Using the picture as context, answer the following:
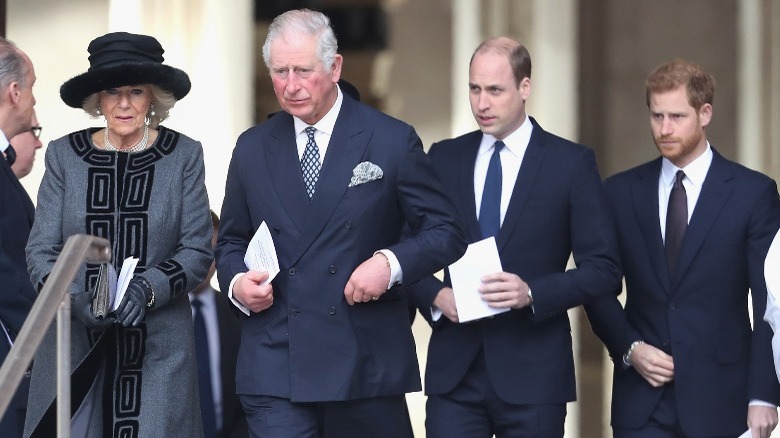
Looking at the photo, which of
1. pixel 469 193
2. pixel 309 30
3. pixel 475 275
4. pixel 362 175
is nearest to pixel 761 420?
pixel 475 275

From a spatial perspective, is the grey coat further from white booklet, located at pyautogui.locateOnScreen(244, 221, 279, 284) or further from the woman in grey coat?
white booklet, located at pyautogui.locateOnScreen(244, 221, 279, 284)

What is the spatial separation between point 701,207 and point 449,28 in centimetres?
332

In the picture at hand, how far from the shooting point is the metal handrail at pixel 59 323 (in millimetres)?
4805

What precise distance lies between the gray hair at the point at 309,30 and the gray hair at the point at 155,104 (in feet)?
1.63

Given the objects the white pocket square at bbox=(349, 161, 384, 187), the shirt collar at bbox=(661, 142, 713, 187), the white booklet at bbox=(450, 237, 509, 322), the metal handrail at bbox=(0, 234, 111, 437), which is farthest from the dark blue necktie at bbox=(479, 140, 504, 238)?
the metal handrail at bbox=(0, 234, 111, 437)

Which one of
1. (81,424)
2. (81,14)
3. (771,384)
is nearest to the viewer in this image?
(81,424)

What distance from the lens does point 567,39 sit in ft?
31.4

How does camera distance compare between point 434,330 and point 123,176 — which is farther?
point 434,330

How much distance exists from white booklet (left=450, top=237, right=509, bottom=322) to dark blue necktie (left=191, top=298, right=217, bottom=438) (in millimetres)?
1856

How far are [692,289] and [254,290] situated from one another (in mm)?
1741

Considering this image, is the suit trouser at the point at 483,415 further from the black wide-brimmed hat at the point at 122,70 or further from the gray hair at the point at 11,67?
the gray hair at the point at 11,67

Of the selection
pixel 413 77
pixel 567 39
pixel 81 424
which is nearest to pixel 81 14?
pixel 413 77

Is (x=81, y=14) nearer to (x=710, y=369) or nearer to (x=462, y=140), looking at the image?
(x=462, y=140)

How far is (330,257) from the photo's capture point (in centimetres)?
586
